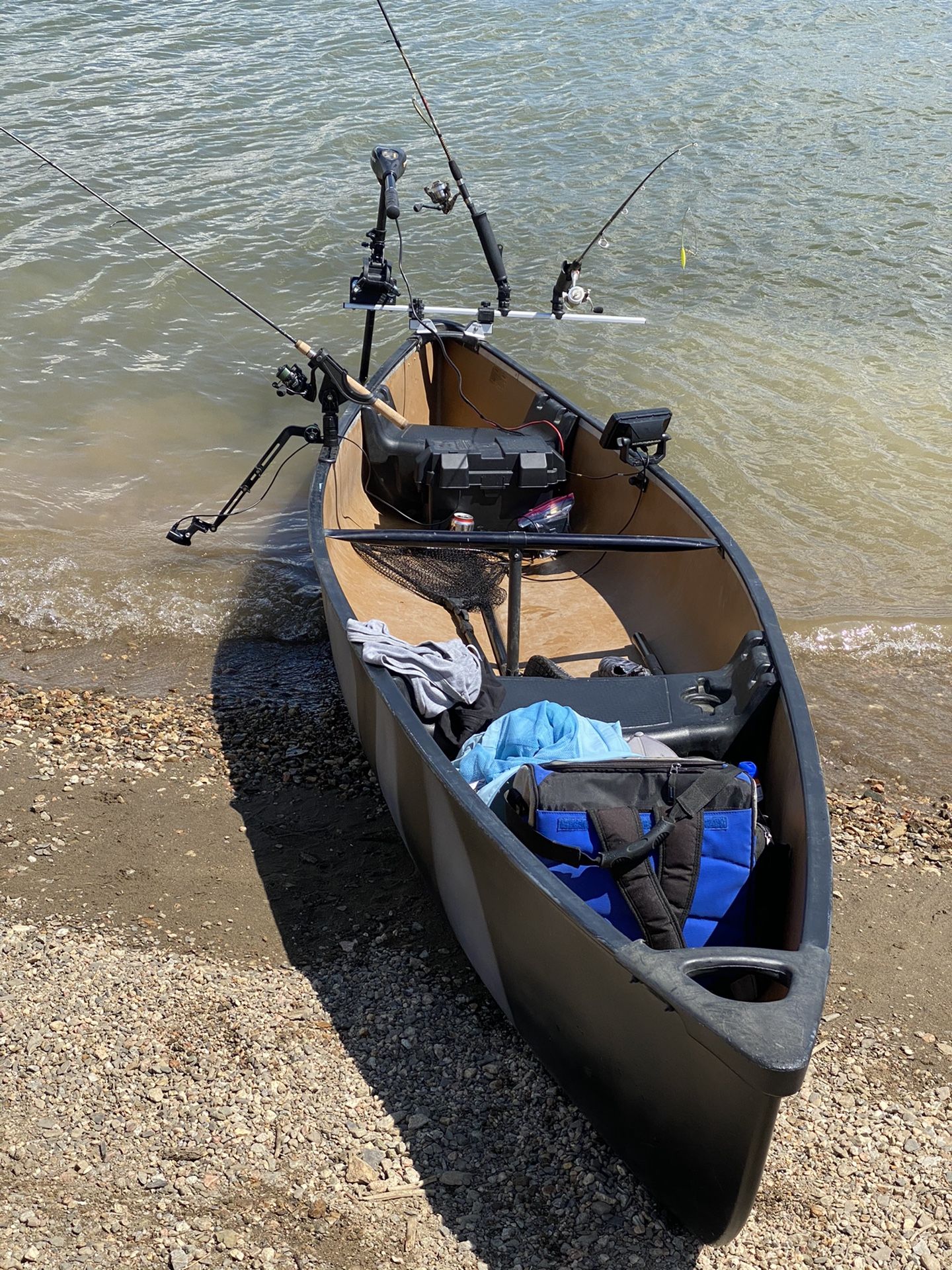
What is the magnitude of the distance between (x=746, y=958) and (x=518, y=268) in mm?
9801

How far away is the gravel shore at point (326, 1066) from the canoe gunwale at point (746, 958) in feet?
2.79

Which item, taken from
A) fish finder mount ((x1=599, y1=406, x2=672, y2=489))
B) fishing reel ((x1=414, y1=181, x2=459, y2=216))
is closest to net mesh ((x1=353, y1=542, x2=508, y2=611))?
fish finder mount ((x1=599, y1=406, x2=672, y2=489))

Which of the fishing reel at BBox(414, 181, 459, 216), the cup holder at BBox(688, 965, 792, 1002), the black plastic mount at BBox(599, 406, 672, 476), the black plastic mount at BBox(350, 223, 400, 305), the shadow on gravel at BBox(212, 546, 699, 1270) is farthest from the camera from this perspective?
the fishing reel at BBox(414, 181, 459, 216)

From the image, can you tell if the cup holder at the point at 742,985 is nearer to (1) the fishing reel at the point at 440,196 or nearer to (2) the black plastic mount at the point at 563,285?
(2) the black plastic mount at the point at 563,285

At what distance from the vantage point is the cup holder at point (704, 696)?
406 cm

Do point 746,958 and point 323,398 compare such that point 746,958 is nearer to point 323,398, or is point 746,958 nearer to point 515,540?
point 515,540

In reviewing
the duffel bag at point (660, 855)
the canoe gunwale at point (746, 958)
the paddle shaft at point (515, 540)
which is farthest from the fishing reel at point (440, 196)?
the duffel bag at point (660, 855)

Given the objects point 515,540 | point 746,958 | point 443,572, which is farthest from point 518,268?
point 746,958

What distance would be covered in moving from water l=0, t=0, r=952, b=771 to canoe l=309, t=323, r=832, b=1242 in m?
1.11

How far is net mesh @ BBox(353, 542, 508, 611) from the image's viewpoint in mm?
5785

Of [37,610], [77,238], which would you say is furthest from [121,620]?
[77,238]

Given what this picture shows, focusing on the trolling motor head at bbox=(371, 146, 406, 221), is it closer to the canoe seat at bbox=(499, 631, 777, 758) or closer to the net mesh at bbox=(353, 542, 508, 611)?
the net mesh at bbox=(353, 542, 508, 611)

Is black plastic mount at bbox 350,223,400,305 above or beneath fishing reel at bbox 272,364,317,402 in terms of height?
above

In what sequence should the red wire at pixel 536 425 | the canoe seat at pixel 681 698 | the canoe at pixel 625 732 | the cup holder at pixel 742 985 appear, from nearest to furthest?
the canoe at pixel 625 732
the cup holder at pixel 742 985
the canoe seat at pixel 681 698
the red wire at pixel 536 425
